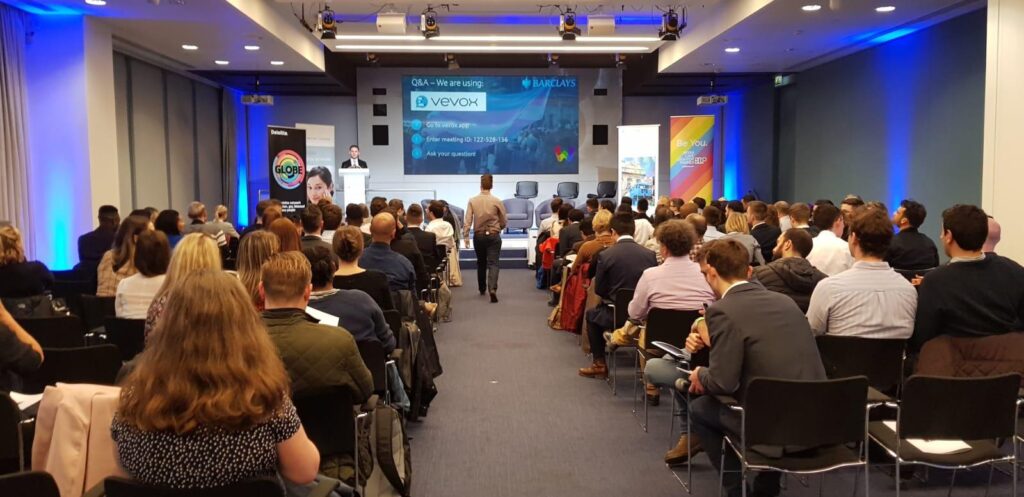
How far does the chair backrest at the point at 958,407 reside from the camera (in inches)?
125

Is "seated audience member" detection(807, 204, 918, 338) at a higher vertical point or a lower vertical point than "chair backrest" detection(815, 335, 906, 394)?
higher

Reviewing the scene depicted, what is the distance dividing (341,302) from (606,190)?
1449 centimetres

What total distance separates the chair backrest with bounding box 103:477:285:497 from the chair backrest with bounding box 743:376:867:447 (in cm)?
181

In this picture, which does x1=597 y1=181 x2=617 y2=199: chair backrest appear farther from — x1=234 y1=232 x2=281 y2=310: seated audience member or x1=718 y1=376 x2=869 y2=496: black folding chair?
x1=718 y1=376 x2=869 y2=496: black folding chair

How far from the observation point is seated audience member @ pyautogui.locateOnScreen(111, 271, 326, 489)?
1936 mm

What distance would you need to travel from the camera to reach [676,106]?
1959 centimetres

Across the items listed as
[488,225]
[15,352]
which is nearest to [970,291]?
[15,352]

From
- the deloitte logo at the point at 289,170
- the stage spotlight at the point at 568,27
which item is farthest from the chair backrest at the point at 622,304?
the deloitte logo at the point at 289,170

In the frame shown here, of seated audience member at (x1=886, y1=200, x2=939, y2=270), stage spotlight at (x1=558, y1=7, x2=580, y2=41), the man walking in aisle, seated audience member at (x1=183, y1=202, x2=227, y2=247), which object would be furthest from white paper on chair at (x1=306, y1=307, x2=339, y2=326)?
stage spotlight at (x1=558, y1=7, x2=580, y2=41)

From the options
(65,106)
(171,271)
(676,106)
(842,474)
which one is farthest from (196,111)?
(842,474)

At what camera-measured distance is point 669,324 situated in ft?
16.1

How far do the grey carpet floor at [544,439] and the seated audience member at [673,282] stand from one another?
805mm

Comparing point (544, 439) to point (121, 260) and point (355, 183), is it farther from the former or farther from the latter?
point (355, 183)

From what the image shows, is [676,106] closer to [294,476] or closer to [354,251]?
[354,251]
